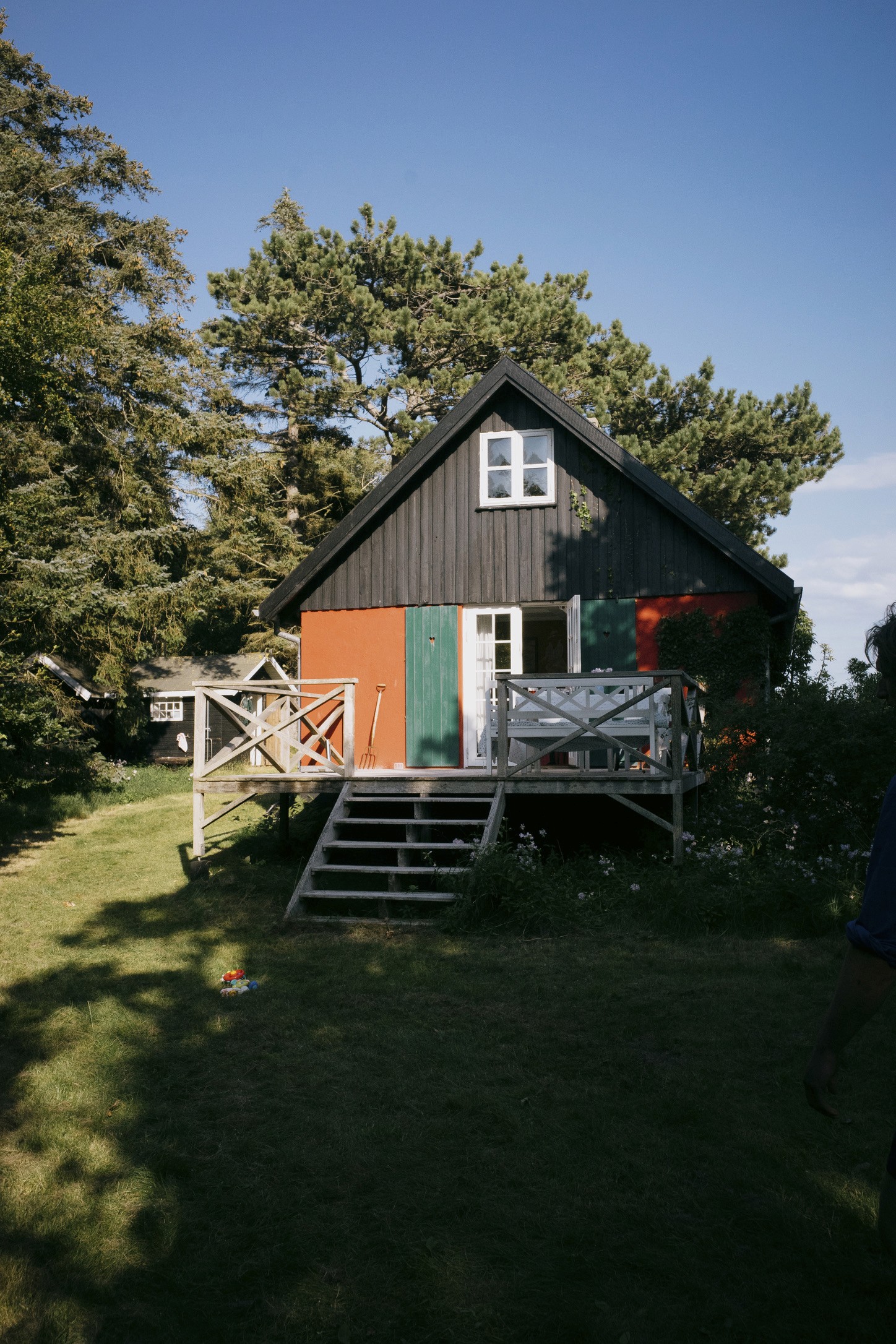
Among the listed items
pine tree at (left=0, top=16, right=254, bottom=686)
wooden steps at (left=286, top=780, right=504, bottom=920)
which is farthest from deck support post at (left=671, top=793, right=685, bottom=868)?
pine tree at (left=0, top=16, right=254, bottom=686)

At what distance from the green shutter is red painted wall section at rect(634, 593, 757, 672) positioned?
0.08 meters

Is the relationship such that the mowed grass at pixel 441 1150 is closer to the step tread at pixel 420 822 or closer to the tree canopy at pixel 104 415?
the step tread at pixel 420 822

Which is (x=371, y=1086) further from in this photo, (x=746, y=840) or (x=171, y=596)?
(x=171, y=596)

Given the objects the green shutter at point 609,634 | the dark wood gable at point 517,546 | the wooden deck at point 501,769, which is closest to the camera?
the wooden deck at point 501,769

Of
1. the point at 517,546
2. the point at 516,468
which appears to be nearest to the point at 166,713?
the point at 517,546

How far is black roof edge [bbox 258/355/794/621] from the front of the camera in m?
11.7

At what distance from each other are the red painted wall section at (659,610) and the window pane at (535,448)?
2480mm

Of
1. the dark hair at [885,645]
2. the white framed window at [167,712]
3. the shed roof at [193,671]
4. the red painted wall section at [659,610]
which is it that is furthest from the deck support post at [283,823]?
the white framed window at [167,712]

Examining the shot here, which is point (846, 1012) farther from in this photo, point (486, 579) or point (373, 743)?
point (373, 743)

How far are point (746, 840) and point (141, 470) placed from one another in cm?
2135

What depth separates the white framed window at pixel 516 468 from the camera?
42.8 ft

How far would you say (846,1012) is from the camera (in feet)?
7.13

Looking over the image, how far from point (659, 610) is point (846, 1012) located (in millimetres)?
10678

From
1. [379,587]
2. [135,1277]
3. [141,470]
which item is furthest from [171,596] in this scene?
[135,1277]
